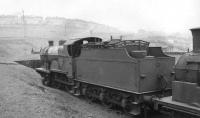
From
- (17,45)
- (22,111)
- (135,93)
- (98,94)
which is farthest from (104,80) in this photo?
(17,45)

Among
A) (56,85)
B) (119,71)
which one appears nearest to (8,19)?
(56,85)

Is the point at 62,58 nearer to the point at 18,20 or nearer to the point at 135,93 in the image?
the point at 135,93

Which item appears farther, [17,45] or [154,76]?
[17,45]

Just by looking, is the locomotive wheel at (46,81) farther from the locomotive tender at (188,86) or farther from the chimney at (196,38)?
the chimney at (196,38)

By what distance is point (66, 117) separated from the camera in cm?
753

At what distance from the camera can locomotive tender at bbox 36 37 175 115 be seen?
812 cm

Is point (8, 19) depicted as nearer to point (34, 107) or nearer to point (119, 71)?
point (119, 71)

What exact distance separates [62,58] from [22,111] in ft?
19.0

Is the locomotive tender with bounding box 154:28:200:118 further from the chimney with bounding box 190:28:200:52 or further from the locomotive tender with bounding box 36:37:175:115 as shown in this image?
the locomotive tender with bounding box 36:37:175:115

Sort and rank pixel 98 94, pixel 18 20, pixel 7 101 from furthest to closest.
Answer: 1. pixel 18 20
2. pixel 98 94
3. pixel 7 101

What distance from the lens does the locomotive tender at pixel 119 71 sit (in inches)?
320

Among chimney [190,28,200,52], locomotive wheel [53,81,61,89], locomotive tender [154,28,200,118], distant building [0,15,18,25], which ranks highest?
distant building [0,15,18,25]

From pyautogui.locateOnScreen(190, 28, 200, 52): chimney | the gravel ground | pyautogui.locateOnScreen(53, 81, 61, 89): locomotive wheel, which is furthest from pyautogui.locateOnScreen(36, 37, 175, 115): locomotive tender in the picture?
pyautogui.locateOnScreen(190, 28, 200, 52): chimney

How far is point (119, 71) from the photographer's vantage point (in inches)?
345
